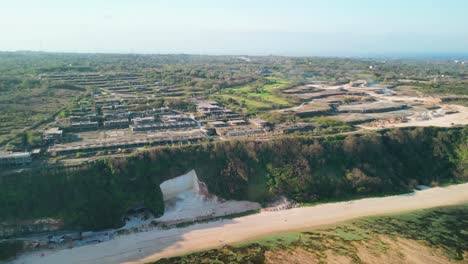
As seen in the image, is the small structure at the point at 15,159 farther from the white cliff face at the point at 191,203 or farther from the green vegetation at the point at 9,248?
the white cliff face at the point at 191,203

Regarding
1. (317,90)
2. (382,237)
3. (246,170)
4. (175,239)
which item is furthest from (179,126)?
(317,90)

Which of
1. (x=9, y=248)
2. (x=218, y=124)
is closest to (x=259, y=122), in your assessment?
(x=218, y=124)

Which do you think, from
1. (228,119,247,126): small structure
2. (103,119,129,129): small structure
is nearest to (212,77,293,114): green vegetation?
(228,119,247,126): small structure

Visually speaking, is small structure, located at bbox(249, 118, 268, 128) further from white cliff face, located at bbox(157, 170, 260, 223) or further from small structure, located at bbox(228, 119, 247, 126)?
white cliff face, located at bbox(157, 170, 260, 223)

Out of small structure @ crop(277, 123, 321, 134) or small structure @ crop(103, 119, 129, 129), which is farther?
small structure @ crop(103, 119, 129, 129)

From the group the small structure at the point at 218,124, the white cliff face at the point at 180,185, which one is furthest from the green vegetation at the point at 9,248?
the small structure at the point at 218,124

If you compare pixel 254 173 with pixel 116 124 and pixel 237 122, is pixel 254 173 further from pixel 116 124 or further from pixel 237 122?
pixel 116 124
